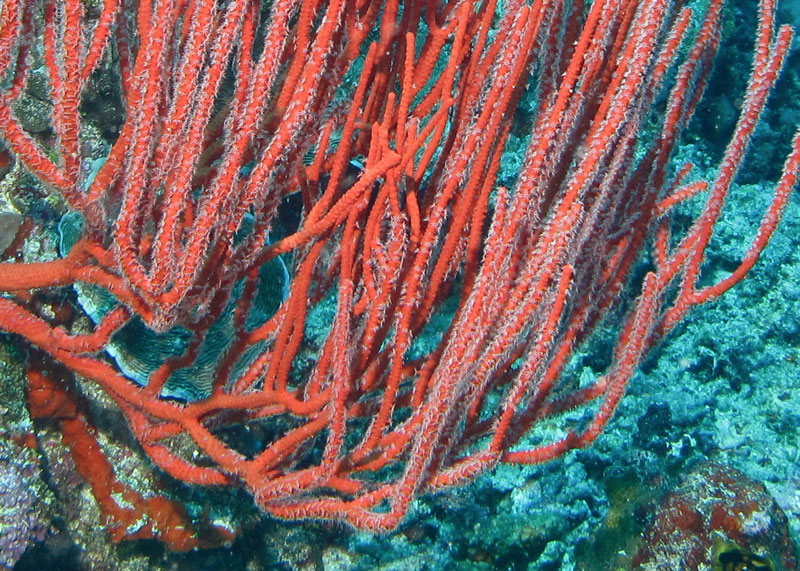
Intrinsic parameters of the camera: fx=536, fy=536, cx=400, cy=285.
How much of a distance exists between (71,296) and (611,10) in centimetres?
253

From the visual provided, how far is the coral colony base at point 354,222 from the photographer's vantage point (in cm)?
165

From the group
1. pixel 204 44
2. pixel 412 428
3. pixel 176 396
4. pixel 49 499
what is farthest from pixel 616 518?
pixel 204 44

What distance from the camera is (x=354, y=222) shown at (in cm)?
193

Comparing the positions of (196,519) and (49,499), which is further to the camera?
(196,519)

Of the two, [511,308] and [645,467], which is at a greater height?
[511,308]

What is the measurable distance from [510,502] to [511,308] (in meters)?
2.66

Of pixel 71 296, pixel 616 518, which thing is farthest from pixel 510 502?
pixel 71 296

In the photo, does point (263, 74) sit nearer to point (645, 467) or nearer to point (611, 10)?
point (611, 10)

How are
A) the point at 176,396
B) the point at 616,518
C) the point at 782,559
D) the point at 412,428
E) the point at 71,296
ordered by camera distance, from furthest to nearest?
the point at 616,518, the point at 782,559, the point at 71,296, the point at 176,396, the point at 412,428

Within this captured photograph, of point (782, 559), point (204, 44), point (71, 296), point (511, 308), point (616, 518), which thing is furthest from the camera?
point (616, 518)

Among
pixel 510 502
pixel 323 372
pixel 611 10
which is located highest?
pixel 611 10

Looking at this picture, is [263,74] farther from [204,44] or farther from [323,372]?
[323,372]

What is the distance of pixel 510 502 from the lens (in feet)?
12.7

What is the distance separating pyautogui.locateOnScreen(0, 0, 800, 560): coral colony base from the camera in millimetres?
1650
